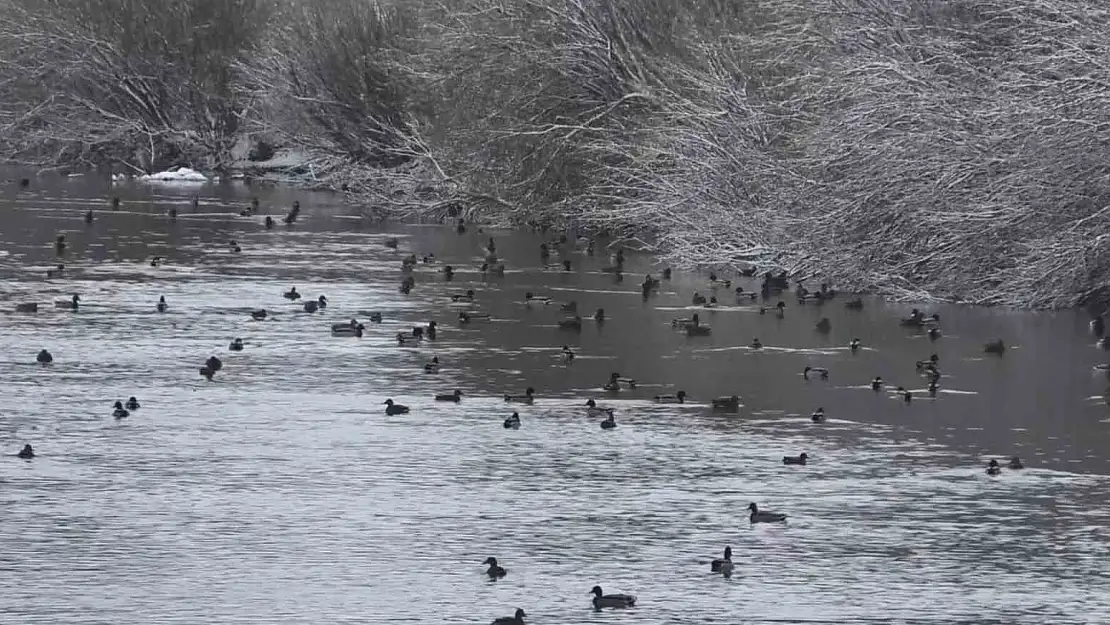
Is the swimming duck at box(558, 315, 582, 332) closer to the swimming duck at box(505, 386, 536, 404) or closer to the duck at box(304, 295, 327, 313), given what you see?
the duck at box(304, 295, 327, 313)

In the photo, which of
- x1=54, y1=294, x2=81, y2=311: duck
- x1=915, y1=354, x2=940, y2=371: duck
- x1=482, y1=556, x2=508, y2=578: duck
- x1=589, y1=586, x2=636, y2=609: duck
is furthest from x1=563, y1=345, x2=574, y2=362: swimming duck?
x1=589, y1=586, x2=636, y2=609: duck

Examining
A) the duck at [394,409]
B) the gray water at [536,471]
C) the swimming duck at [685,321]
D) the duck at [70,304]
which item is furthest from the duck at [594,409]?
the duck at [70,304]

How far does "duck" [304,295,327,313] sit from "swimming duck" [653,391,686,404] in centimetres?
735

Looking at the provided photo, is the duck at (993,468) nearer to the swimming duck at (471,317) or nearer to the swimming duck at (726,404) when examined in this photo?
the swimming duck at (726,404)

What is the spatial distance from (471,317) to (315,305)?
197 cm

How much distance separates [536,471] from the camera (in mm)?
14656

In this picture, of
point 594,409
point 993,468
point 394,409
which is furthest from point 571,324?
point 993,468

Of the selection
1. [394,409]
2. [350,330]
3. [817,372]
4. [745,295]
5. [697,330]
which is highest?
[745,295]

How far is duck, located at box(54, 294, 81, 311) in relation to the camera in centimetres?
2415

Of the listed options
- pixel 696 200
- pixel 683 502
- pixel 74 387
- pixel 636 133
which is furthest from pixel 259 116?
pixel 683 502

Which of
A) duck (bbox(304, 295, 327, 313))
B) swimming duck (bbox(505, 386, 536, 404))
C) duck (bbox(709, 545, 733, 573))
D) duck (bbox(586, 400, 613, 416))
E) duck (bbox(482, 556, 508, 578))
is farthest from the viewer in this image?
duck (bbox(304, 295, 327, 313))

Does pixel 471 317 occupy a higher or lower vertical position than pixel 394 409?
higher

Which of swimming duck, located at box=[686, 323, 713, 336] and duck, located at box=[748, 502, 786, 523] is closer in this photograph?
duck, located at box=[748, 502, 786, 523]

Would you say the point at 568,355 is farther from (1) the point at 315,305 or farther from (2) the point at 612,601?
(2) the point at 612,601
